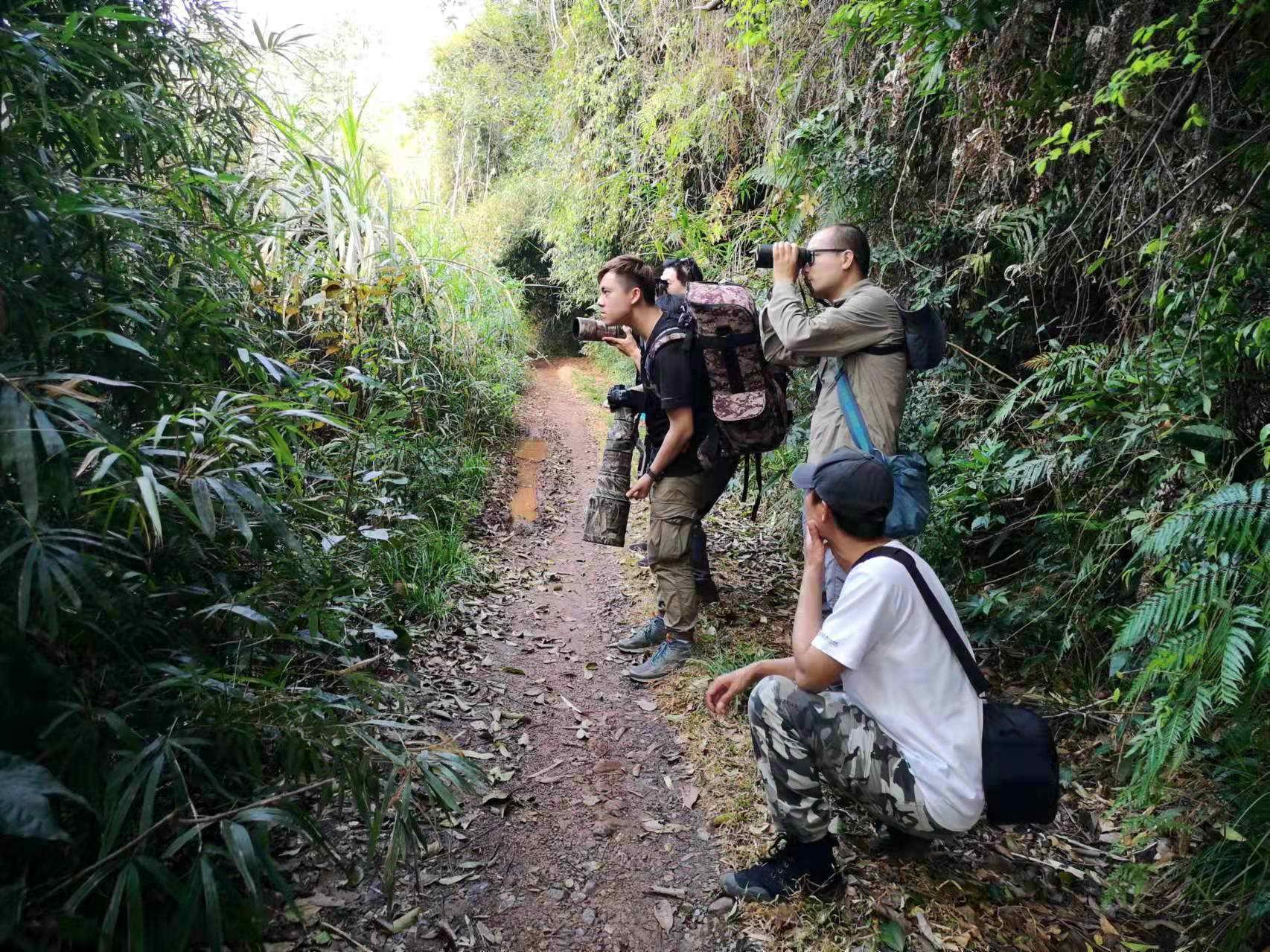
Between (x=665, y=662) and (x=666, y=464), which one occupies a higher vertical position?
(x=666, y=464)

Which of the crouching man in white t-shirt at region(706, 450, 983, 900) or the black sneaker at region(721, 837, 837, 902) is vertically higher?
the crouching man in white t-shirt at region(706, 450, 983, 900)

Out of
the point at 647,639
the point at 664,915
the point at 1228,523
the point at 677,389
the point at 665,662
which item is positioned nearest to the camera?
the point at 1228,523

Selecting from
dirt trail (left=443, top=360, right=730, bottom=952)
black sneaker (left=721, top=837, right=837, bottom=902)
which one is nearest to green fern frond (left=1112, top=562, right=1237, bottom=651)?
black sneaker (left=721, top=837, right=837, bottom=902)

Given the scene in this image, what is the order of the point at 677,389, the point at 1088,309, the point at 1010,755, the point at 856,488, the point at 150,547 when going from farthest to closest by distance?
the point at 1088,309, the point at 677,389, the point at 856,488, the point at 1010,755, the point at 150,547

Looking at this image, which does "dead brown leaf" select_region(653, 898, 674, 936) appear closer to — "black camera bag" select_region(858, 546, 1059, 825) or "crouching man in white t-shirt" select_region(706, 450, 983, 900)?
"crouching man in white t-shirt" select_region(706, 450, 983, 900)

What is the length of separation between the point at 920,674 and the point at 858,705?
23 cm

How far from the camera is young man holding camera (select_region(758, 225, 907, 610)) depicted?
112 inches

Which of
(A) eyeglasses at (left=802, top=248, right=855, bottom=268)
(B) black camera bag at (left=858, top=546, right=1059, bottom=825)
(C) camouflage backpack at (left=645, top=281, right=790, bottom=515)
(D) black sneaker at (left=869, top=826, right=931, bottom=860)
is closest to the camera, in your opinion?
(B) black camera bag at (left=858, top=546, right=1059, bottom=825)

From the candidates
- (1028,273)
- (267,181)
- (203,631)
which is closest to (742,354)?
(1028,273)

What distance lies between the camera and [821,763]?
6.84 ft

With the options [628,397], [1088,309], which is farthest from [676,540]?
[1088,309]

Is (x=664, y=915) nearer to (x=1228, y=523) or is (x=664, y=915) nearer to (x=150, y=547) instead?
(x=150, y=547)

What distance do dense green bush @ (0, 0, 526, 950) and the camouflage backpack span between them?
1511 mm

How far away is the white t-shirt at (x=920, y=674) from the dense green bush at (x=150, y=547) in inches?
45.9
